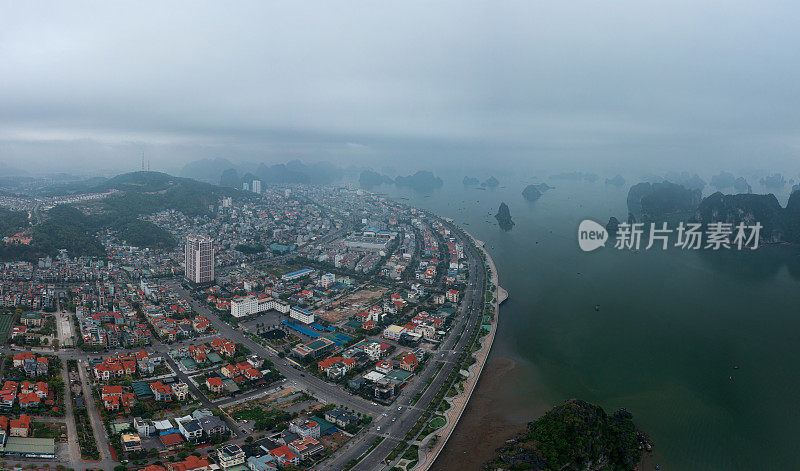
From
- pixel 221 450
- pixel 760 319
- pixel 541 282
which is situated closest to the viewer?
pixel 221 450

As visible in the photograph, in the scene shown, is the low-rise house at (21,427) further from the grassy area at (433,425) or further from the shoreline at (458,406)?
the grassy area at (433,425)

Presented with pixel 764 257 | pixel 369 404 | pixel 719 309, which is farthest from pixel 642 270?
pixel 369 404

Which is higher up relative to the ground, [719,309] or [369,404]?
[719,309]

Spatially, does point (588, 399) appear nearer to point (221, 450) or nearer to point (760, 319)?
point (221, 450)

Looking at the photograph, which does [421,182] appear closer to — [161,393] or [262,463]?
[161,393]

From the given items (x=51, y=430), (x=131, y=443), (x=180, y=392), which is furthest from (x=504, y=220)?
(x=51, y=430)

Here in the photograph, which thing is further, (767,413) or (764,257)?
(764,257)

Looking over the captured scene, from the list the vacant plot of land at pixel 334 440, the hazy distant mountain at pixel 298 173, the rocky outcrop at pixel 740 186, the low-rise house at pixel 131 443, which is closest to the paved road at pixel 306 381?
the vacant plot of land at pixel 334 440

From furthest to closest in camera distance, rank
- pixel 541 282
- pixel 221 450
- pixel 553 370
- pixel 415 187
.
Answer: pixel 415 187 < pixel 541 282 < pixel 553 370 < pixel 221 450
